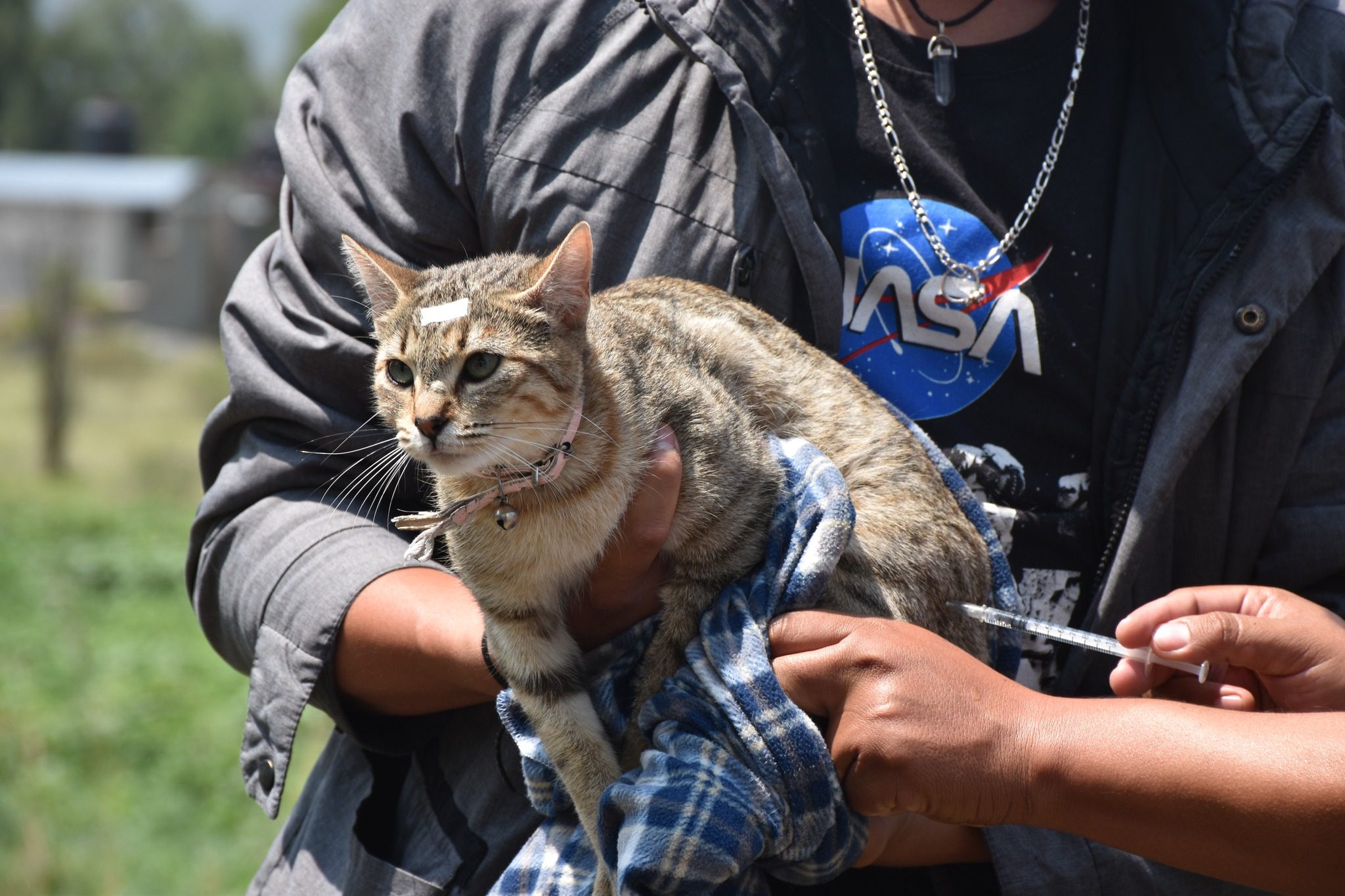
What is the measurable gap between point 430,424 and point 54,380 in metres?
14.0

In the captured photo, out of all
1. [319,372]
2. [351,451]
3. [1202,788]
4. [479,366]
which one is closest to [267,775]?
[351,451]

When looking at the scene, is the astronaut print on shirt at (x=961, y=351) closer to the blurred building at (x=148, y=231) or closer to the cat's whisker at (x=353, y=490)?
the cat's whisker at (x=353, y=490)

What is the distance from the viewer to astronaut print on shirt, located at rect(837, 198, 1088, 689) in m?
2.25

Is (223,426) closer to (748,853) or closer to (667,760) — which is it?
(667,760)

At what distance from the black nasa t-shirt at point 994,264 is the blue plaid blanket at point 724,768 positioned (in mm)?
376

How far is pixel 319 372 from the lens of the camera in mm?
2201

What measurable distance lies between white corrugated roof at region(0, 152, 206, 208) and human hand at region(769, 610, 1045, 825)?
113 ft

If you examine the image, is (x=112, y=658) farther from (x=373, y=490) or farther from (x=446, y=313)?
(x=446, y=313)

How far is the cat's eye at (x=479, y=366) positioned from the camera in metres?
2.07

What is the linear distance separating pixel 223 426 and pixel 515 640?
30.3 inches

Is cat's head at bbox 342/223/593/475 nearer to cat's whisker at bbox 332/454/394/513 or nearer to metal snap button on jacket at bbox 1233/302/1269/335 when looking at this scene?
cat's whisker at bbox 332/454/394/513

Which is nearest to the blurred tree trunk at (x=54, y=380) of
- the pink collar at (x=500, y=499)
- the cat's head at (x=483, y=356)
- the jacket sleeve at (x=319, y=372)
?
the jacket sleeve at (x=319, y=372)

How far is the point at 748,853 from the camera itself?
174 centimetres

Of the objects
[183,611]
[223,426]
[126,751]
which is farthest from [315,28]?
[223,426]
